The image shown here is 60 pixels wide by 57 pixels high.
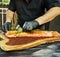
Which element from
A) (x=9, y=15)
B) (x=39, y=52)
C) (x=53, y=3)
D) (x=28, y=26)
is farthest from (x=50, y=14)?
(x=39, y=52)

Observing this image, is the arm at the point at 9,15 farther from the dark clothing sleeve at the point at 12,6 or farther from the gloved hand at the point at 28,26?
the gloved hand at the point at 28,26

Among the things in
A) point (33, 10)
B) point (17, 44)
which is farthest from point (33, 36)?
point (33, 10)

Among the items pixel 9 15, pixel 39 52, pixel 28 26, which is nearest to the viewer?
pixel 39 52

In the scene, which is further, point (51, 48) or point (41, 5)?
point (41, 5)

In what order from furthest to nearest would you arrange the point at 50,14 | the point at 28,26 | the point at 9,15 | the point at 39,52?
1. the point at 9,15
2. the point at 50,14
3. the point at 28,26
4. the point at 39,52

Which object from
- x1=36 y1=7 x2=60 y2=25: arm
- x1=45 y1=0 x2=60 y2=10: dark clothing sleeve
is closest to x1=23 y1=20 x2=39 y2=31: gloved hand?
x1=36 y1=7 x2=60 y2=25: arm

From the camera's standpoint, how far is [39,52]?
1.43 metres

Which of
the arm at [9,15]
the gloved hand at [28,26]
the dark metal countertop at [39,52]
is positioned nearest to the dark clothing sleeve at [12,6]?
the arm at [9,15]

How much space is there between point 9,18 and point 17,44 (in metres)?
0.98

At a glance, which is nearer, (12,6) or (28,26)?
(28,26)

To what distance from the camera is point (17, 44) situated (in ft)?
4.99

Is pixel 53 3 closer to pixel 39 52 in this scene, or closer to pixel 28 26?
pixel 28 26

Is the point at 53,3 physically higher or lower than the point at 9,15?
higher

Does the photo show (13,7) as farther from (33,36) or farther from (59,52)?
(59,52)
